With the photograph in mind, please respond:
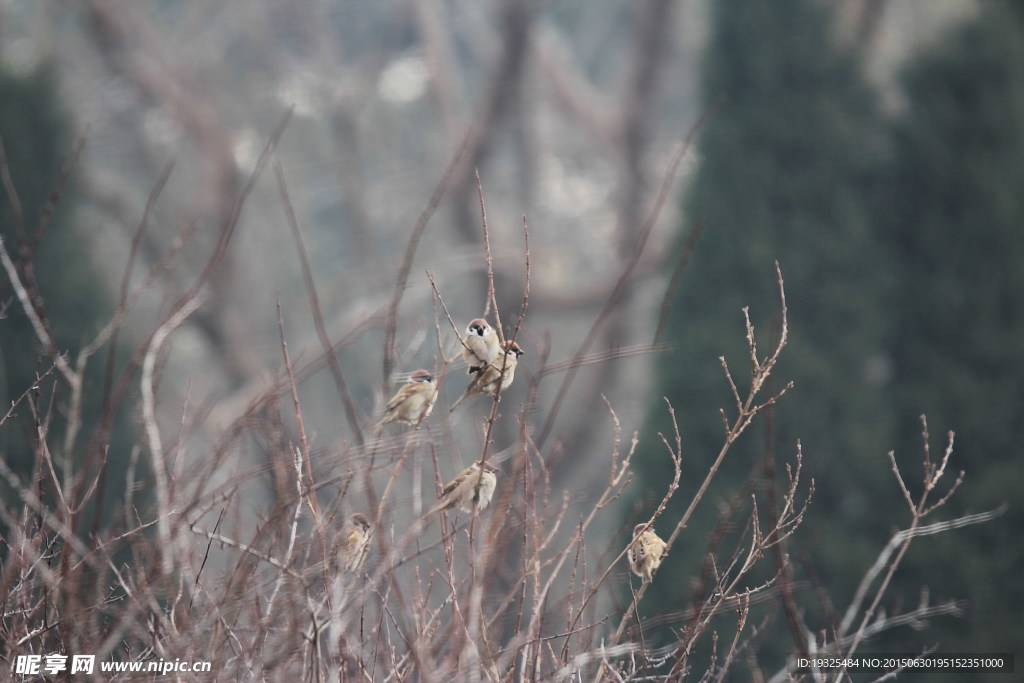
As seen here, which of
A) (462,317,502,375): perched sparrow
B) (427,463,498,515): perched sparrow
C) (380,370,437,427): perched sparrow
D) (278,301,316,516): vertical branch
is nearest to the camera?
(278,301,316,516): vertical branch

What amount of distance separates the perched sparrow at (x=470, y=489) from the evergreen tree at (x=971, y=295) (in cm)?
467

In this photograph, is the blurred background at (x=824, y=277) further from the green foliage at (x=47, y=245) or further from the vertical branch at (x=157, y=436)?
the vertical branch at (x=157, y=436)

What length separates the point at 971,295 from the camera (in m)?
6.69

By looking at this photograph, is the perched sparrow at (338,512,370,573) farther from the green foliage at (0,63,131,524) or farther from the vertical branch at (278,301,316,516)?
the green foliage at (0,63,131,524)

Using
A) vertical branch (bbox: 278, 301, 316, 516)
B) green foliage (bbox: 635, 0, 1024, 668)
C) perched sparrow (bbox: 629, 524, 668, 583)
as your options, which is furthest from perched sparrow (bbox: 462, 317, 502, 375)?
green foliage (bbox: 635, 0, 1024, 668)

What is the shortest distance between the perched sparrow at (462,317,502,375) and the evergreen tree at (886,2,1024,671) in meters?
4.64

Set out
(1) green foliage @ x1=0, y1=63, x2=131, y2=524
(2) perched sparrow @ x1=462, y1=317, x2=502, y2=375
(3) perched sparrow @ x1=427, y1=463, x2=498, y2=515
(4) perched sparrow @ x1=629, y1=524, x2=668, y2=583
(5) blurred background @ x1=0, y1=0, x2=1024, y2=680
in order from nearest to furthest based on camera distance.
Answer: (3) perched sparrow @ x1=427, y1=463, x2=498, y2=515 → (4) perched sparrow @ x1=629, y1=524, x2=668, y2=583 → (2) perched sparrow @ x1=462, y1=317, x2=502, y2=375 → (5) blurred background @ x1=0, y1=0, x2=1024, y2=680 → (1) green foliage @ x1=0, y1=63, x2=131, y2=524

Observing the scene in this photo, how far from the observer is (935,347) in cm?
684

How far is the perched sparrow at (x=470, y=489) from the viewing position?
2.38 metres

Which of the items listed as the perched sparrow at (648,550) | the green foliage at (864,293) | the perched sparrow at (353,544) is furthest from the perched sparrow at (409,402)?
the green foliage at (864,293)

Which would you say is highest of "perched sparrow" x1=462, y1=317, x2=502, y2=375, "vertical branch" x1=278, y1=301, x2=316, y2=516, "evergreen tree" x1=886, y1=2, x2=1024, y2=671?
"vertical branch" x1=278, y1=301, x2=316, y2=516

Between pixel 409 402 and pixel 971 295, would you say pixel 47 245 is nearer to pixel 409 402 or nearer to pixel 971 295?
pixel 409 402

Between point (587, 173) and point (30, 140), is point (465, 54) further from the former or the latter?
point (30, 140)

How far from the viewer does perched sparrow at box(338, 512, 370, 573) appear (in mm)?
2098
